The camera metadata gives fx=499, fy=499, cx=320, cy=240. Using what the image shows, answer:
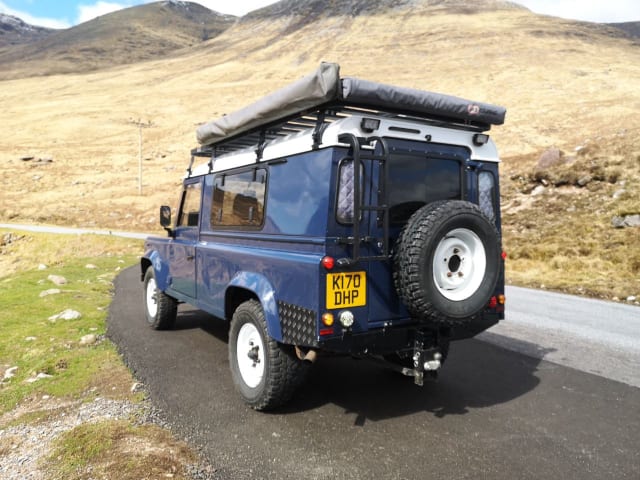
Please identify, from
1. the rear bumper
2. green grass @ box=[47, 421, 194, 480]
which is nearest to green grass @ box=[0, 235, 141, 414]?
green grass @ box=[47, 421, 194, 480]

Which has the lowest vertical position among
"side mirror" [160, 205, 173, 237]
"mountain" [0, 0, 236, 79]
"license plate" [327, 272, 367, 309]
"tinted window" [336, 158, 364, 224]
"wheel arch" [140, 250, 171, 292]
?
"wheel arch" [140, 250, 171, 292]

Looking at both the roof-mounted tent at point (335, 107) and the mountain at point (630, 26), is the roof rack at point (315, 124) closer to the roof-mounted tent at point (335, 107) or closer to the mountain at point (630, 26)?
the roof-mounted tent at point (335, 107)

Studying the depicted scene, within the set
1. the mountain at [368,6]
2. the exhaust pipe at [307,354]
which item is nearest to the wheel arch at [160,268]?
the exhaust pipe at [307,354]

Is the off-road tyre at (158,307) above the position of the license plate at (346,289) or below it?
below

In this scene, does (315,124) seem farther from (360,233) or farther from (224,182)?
(360,233)

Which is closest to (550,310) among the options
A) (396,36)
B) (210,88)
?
(210,88)

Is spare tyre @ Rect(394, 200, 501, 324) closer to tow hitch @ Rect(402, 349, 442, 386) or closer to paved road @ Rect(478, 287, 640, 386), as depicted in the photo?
tow hitch @ Rect(402, 349, 442, 386)

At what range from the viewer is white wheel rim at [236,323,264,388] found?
180 inches

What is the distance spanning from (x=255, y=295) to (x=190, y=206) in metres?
2.30

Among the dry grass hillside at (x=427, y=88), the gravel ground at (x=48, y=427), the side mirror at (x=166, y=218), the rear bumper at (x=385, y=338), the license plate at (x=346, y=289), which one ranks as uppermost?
the dry grass hillside at (x=427, y=88)

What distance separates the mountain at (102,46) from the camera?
12050 centimetres

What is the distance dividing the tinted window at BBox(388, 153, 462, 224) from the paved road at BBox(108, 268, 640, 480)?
5.87 feet

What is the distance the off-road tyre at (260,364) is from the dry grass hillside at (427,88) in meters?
8.98

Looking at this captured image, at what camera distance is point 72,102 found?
7212 centimetres
